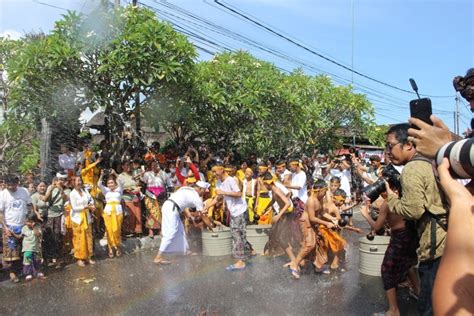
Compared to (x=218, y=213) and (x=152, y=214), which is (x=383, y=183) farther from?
(x=152, y=214)

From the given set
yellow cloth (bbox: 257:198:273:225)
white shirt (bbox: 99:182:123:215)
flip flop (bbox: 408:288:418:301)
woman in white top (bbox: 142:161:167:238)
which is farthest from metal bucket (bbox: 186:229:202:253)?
flip flop (bbox: 408:288:418:301)

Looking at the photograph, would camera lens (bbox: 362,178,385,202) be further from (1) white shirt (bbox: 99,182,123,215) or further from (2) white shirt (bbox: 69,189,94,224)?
(1) white shirt (bbox: 99,182,123,215)

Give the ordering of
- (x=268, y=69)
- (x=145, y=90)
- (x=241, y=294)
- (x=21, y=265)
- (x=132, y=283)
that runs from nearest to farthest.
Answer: (x=241, y=294)
(x=132, y=283)
(x=21, y=265)
(x=145, y=90)
(x=268, y=69)

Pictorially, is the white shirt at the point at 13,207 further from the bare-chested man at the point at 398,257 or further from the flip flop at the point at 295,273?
the bare-chested man at the point at 398,257

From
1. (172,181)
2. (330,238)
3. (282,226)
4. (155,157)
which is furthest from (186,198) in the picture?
(155,157)

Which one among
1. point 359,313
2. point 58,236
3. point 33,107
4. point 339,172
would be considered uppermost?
point 33,107

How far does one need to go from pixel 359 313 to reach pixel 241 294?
154cm

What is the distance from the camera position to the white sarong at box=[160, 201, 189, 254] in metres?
7.66

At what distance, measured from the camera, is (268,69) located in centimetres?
1261

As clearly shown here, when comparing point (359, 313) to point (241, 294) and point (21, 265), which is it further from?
point (21, 265)

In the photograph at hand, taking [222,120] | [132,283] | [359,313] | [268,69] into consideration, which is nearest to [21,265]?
[132,283]

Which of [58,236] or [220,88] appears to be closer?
[58,236]

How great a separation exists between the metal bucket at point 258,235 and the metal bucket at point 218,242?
0.38 meters

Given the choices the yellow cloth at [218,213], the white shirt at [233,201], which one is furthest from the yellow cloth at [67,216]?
the yellow cloth at [218,213]
